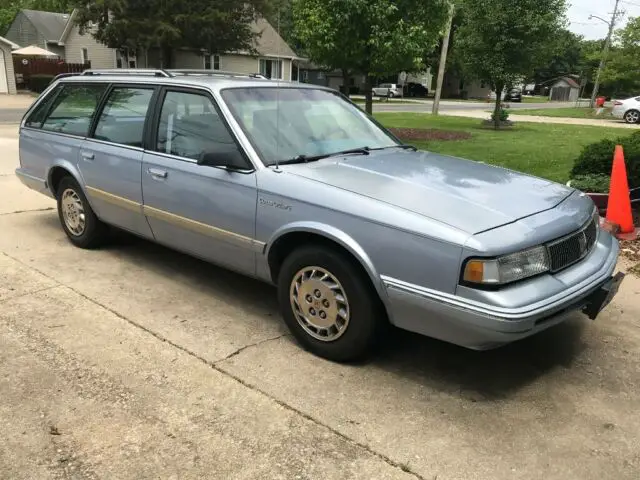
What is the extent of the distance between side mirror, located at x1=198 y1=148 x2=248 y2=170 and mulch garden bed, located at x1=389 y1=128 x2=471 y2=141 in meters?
12.2

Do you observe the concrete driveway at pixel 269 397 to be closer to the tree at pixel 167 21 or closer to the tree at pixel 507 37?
the tree at pixel 507 37

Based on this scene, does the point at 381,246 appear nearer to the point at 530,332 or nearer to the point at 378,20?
the point at 530,332

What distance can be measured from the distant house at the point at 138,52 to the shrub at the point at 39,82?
14.5ft

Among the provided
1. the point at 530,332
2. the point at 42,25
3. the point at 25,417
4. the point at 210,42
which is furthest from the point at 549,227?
the point at 42,25

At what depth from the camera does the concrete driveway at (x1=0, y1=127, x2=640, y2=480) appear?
2.76 meters

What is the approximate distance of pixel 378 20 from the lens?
1257 centimetres

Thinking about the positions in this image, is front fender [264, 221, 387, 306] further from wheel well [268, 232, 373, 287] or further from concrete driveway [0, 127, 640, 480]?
concrete driveway [0, 127, 640, 480]

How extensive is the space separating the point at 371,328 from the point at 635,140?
6.08m

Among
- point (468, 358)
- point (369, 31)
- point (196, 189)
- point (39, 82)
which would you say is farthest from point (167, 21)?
point (468, 358)

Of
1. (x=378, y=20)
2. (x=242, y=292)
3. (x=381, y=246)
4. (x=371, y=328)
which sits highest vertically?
(x=378, y=20)

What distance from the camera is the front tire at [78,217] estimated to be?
5.53 meters

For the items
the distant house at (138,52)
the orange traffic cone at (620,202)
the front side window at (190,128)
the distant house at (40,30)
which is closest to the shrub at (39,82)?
the distant house at (138,52)

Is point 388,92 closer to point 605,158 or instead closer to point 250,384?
point 605,158

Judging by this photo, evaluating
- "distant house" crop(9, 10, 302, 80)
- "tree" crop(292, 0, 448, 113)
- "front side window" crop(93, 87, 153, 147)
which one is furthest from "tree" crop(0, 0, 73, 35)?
"front side window" crop(93, 87, 153, 147)
